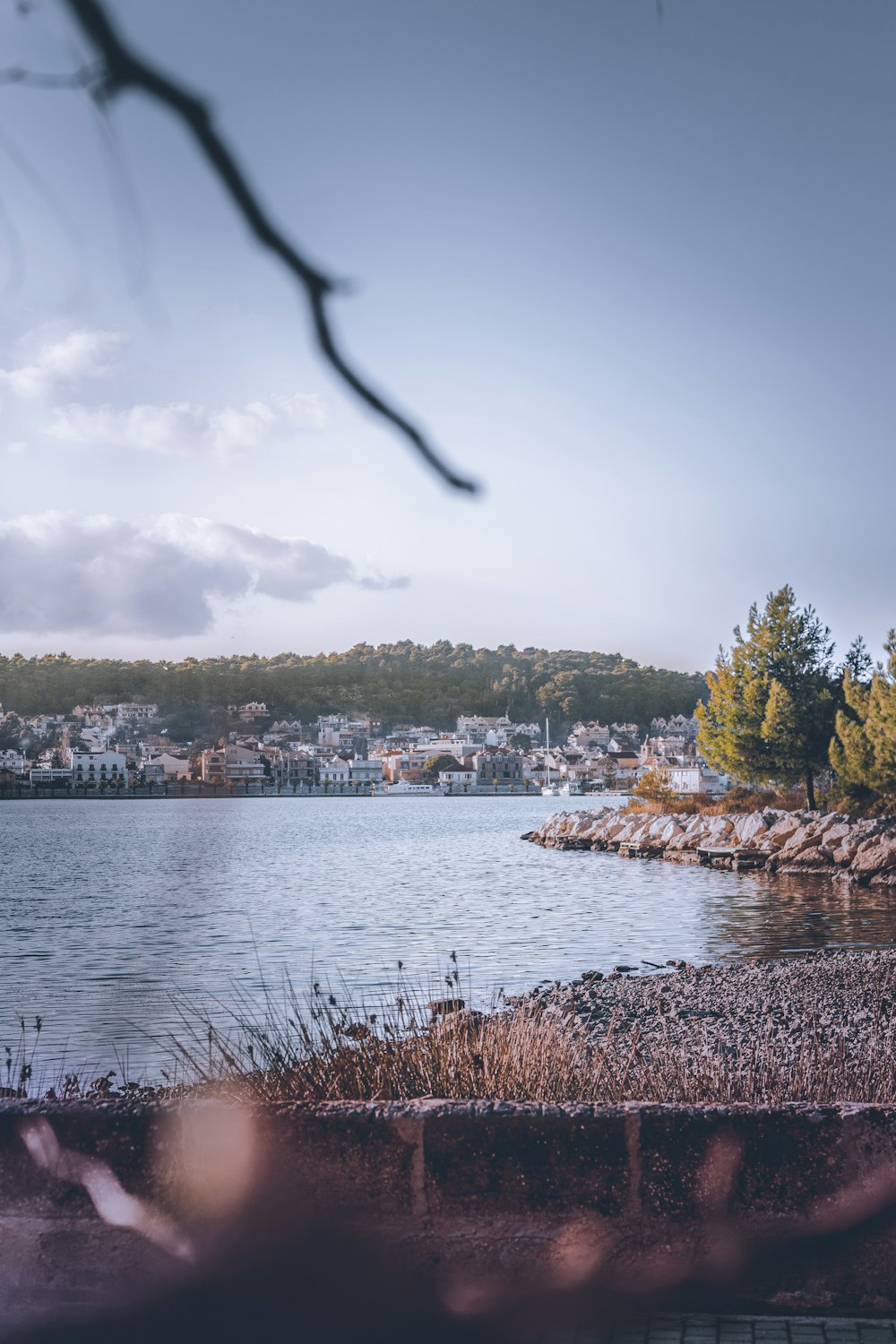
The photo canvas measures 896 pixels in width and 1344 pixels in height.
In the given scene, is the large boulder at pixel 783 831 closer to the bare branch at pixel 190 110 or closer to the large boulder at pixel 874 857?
the large boulder at pixel 874 857

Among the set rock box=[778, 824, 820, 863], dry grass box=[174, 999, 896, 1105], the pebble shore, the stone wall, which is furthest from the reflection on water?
the stone wall

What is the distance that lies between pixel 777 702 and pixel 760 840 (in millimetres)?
5817

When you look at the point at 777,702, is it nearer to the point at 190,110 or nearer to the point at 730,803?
the point at 730,803

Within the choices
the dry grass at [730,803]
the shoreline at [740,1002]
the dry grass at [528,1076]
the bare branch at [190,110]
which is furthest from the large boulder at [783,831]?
the bare branch at [190,110]

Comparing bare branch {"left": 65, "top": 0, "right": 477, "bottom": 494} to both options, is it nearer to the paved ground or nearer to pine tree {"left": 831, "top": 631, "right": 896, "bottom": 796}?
the paved ground

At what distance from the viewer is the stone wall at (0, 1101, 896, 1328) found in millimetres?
4379

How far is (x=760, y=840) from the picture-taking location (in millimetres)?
47312

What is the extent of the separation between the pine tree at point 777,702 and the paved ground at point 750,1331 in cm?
4665

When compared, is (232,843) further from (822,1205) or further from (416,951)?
(822,1205)

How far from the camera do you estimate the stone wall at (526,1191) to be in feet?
14.4

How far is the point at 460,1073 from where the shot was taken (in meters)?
6.13

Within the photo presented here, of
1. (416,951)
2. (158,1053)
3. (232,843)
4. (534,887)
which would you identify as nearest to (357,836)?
(232,843)

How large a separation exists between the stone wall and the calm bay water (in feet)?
27.4

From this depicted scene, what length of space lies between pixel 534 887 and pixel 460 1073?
3703cm
